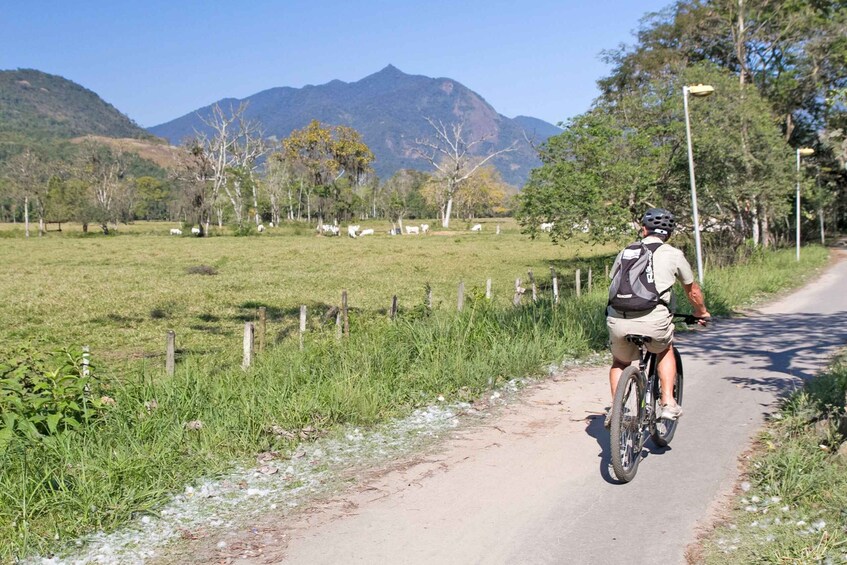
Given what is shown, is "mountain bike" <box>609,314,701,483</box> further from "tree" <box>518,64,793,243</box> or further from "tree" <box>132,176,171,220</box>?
"tree" <box>132,176,171,220</box>

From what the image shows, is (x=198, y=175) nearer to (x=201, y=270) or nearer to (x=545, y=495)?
(x=201, y=270)

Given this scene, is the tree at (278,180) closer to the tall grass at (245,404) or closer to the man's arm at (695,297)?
the tall grass at (245,404)

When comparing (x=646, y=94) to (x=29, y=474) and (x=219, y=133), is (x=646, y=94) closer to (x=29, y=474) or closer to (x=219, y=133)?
A: (x=29, y=474)

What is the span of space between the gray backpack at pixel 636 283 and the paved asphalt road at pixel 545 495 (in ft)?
4.29

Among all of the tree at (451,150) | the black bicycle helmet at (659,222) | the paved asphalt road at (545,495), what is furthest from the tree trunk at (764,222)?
the tree at (451,150)

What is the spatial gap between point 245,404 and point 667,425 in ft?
12.2

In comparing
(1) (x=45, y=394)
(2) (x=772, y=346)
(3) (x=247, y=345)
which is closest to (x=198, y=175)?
(3) (x=247, y=345)

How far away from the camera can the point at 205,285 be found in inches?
965

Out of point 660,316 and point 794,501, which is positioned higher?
point 660,316

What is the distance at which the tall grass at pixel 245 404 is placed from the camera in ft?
15.7

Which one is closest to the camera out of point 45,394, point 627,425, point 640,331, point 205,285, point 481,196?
point 627,425

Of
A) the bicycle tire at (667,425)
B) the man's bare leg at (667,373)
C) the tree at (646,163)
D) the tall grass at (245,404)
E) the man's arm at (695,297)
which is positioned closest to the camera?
the tall grass at (245,404)

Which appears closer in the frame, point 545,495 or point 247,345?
point 545,495

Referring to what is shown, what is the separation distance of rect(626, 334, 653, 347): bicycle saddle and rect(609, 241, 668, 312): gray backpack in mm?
205
